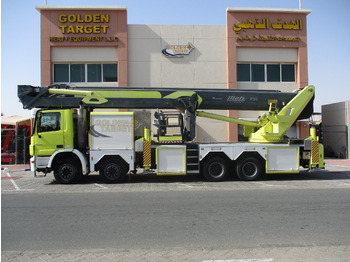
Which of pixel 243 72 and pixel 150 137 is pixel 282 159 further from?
pixel 243 72

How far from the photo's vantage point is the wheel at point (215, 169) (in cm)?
1146

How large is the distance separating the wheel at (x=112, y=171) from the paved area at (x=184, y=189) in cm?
30

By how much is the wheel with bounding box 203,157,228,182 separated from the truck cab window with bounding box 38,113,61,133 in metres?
5.65

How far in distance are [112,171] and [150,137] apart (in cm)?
189

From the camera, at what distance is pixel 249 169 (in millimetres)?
11711

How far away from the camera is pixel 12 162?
1906 centimetres

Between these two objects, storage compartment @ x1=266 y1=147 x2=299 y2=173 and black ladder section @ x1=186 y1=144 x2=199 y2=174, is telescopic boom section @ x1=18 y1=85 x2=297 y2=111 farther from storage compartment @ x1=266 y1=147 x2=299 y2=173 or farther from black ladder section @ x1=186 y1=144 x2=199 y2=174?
storage compartment @ x1=266 y1=147 x2=299 y2=173

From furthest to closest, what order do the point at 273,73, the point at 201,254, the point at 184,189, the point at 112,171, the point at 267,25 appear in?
the point at 273,73, the point at 267,25, the point at 112,171, the point at 184,189, the point at 201,254

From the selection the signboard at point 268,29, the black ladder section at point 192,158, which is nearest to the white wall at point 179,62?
the signboard at point 268,29

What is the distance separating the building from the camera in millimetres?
19359

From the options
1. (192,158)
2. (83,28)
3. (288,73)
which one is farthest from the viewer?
(288,73)

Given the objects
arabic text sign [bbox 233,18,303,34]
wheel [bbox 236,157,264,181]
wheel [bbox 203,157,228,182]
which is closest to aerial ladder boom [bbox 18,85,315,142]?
wheel [bbox 236,157,264,181]

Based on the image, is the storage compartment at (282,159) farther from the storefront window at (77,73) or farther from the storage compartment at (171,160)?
the storefront window at (77,73)

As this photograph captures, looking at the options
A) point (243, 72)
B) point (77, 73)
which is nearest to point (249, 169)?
point (243, 72)
